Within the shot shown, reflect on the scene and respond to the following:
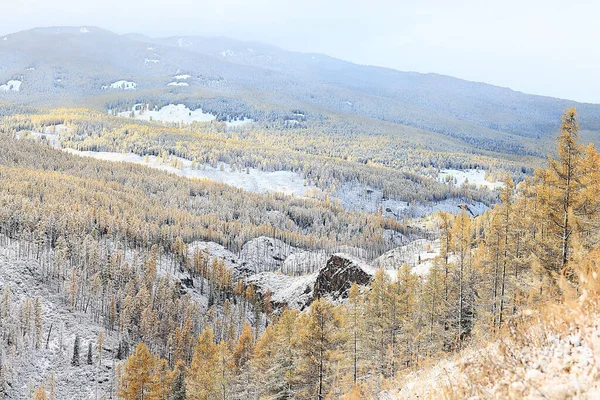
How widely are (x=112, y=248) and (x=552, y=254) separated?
12674 cm

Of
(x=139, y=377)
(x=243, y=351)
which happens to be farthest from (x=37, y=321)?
(x=139, y=377)

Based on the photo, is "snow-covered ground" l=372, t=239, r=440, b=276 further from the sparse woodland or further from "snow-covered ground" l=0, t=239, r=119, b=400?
"snow-covered ground" l=0, t=239, r=119, b=400

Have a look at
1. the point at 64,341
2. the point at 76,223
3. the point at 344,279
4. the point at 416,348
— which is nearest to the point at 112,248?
the point at 76,223

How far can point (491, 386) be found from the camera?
917 cm

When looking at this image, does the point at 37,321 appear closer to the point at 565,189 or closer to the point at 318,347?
the point at 318,347

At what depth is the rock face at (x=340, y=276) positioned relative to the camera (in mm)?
82625

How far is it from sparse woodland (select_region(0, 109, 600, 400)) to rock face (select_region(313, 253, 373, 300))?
519 centimetres

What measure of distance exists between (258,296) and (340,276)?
4625cm

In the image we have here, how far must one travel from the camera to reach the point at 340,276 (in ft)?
284

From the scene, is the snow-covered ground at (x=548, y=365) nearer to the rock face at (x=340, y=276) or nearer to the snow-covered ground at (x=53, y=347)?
the rock face at (x=340, y=276)

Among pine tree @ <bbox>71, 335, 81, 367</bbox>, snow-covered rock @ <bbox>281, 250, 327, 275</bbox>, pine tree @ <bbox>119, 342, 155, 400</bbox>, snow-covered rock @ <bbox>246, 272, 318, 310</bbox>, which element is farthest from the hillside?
snow-covered rock @ <bbox>281, 250, 327, 275</bbox>

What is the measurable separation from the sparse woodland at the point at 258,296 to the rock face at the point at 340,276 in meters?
5.19

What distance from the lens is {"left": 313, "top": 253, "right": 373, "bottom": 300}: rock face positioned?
271 feet

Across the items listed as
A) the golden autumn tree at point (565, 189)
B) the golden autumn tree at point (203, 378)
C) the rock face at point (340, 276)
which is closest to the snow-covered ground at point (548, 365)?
the golden autumn tree at point (565, 189)
